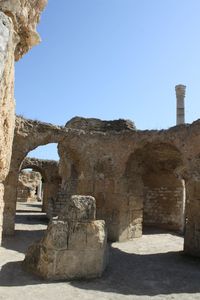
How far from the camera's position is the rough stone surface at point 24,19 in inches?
94.2

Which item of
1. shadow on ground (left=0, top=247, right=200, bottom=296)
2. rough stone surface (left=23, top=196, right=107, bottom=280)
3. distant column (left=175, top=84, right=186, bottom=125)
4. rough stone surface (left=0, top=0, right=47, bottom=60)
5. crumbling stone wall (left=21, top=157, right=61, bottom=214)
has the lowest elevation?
shadow on ground (left=0, top=247, right=200, bottom=296)

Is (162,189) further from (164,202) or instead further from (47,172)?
(47,172)

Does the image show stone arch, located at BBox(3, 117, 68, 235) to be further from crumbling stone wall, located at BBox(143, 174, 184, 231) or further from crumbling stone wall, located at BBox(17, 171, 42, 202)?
crumbling stone wall, located at BBox(17, 171, 42, 202)

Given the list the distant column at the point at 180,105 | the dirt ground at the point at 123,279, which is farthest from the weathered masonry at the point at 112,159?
the distant column at the point at 180,105

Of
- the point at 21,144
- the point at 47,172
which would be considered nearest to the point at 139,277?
the point at 21,144

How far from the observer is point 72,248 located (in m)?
6.86

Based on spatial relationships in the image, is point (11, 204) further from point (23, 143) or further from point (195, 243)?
point (195, 243)

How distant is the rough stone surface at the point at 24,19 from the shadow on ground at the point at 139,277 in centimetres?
474

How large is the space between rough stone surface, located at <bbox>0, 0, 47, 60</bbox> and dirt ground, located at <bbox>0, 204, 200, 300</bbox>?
13.8 ft

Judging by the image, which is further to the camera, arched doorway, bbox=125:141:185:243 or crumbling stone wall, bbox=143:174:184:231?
crumbling stone wall, bbox=143:174:184:231

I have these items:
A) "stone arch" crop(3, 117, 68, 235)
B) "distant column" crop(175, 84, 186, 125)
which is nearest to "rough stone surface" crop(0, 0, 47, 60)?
"stone arch" crop(3, 117, 68, 235)

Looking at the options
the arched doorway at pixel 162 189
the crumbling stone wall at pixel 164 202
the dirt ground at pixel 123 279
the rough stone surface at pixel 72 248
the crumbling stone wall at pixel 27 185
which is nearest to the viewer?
the dirt ground at pixel 123 279

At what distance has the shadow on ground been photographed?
20.5ft

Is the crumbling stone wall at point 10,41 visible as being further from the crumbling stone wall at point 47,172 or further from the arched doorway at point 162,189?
the crumbling stone wall at point 47,172
